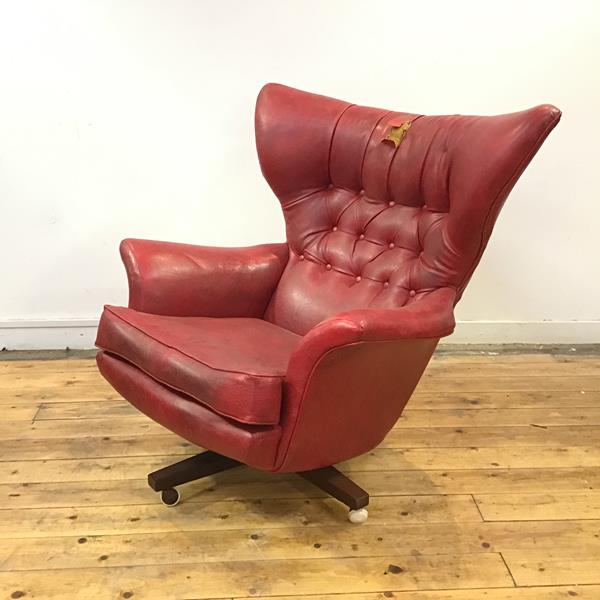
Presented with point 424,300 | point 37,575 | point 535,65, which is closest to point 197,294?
point 424,300

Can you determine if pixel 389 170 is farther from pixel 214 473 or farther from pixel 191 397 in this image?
pixel 214 473

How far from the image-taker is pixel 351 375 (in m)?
1.47

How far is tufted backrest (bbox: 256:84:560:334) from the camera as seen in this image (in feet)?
5.35

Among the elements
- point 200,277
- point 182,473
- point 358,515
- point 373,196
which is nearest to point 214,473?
point 182,473

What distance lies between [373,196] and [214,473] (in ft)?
3.00

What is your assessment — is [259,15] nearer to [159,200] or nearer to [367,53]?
[367,53]

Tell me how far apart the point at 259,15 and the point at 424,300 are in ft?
4.54

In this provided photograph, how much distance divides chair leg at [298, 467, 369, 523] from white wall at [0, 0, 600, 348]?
3.79 feet

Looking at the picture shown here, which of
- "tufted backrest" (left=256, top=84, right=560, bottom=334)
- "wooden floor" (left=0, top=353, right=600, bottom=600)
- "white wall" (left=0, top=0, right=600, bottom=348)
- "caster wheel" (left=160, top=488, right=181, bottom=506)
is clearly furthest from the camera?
"white wall" (left=0, top=0, right=600, bottom=348)

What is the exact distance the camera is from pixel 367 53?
96.6 inches

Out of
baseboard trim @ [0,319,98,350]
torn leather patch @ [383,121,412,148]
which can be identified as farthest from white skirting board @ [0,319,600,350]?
torn leather patch @ [383,121,412,148]

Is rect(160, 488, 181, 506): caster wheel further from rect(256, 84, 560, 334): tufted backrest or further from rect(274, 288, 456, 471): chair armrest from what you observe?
rect(256, 84, 560, 334): tufted backrest

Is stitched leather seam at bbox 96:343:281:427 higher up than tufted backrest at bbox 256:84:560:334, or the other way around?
tufted backrest at bbox 256:84:560:334

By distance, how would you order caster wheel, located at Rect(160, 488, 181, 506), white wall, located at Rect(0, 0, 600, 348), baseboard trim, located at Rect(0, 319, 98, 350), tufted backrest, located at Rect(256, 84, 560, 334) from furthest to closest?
baseboard trim, located at Rect(0, 319, 98, 350)
white wall, located at Rect(0, 0, 600, 348)
caster wheel, located at Rect(160, 488, 181, 506)
tufted backrest, located at Rect(256, 84, 560, 334)
